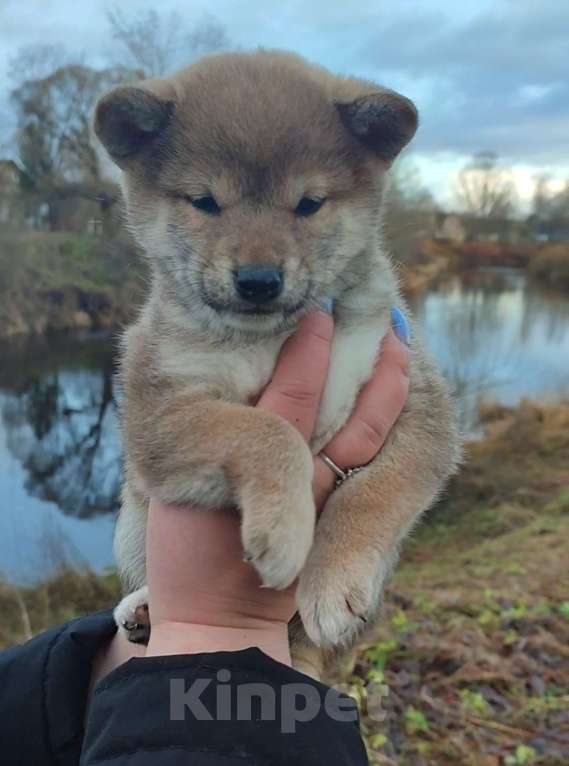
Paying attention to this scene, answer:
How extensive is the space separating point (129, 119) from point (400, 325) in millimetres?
1341

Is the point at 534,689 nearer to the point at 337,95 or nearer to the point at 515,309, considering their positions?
the point at 337,95

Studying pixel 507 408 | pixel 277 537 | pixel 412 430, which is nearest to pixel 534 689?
pixel 412 430

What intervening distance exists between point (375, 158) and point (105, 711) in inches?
83.7

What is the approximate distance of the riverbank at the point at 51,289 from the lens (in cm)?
2144

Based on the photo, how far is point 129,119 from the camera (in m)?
2.62

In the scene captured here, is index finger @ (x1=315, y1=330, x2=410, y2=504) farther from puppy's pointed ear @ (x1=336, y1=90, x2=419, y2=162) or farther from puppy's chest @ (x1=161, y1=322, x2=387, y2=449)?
puppy's pointed ear @ (x1=336, y1=90, x2=419, y2=162)

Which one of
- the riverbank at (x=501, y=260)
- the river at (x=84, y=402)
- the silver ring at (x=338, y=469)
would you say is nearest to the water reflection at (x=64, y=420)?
the river at (x=84, y=402)

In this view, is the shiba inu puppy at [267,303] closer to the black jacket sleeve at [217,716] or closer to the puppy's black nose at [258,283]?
the puppy's black nose at [258,283]

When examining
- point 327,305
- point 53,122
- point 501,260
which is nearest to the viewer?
point 327,305

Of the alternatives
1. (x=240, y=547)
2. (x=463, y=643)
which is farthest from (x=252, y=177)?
(x=463, y=643)

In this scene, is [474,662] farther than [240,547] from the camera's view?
Yes

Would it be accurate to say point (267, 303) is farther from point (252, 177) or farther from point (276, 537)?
point (276, 537)

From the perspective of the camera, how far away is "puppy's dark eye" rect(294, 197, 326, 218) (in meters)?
2.49

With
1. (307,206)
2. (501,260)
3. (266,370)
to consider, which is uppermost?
(307,206)
